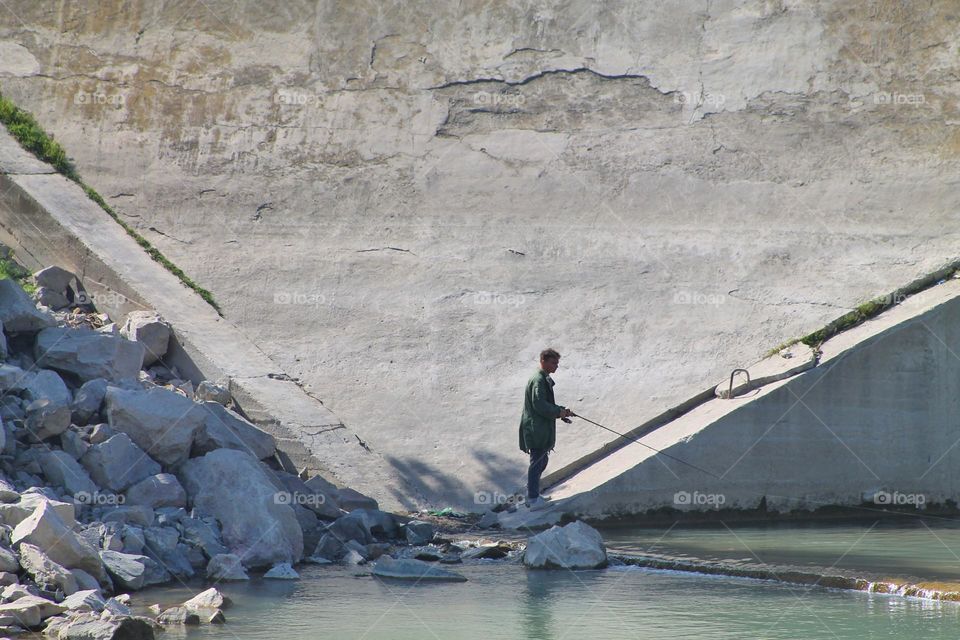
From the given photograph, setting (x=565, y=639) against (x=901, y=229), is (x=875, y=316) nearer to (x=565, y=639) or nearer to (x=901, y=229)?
(x=901, y=229)

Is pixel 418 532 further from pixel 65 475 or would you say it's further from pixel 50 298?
pixel 50 298

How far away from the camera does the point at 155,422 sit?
26.8ft

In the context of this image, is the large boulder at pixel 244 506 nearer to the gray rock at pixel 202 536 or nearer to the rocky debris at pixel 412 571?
the gray rock at pixel 202 536

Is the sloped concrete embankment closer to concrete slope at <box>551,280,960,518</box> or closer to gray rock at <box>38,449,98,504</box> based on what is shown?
concrete slope at <box>551,280,960,518</box>

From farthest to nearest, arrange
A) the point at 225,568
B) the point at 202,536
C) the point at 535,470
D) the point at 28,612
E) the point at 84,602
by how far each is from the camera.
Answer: the point at 535,470 → the point at 202,536 → the point at 225,568 → the point at 84,602 → the point at 28,612

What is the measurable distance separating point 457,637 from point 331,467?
404 centimetres

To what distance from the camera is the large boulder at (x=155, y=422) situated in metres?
8.17

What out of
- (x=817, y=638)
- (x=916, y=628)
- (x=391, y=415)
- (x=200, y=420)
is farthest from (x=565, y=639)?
(x=391, y=415)

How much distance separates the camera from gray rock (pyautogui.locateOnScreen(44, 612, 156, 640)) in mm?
5504

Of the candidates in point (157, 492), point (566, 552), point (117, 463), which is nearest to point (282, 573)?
point (157, 492)

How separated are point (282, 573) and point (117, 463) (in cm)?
140

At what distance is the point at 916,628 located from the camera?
605 centimetres

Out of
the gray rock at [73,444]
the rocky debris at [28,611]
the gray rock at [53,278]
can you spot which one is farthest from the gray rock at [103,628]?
the gray rock at [53,278]

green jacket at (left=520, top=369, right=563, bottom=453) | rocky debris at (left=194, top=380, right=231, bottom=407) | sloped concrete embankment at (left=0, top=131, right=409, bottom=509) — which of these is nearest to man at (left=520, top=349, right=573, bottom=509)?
green jacket at (left=520, top=369, right=563, bottom=453)
